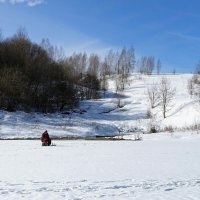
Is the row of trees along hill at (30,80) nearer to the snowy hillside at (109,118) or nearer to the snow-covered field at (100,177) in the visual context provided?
the snowy hillside at (109,118)

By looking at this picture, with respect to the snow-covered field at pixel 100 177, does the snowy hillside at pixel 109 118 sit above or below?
above

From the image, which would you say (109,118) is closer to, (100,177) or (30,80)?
(30,80)

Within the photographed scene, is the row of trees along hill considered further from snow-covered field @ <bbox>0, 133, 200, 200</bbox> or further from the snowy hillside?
snow-covered field @ <bbox>0, 133, 200, 200</bbox>

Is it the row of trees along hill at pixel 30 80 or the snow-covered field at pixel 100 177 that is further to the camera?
the row of trees along hill at pixel 30 80

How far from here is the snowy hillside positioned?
44.9 m

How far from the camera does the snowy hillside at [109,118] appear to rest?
4490 centimetres

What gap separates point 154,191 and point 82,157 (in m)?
9.41

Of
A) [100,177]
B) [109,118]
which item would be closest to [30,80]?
[109,118]

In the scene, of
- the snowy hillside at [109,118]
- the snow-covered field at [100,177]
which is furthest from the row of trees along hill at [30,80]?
the snow-covered field at [100,177]

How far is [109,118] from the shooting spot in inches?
2675

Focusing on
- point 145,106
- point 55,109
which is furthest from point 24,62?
point 145,106

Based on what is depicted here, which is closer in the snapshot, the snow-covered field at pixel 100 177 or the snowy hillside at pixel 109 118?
the snow-covered field at pixel 100 177

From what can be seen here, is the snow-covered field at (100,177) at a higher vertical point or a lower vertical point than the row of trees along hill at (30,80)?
lower

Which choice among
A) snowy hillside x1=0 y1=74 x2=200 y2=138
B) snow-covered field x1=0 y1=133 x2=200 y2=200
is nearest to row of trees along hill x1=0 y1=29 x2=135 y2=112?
snowy hillside x1=0 y1=74 x2=200 y2=138
